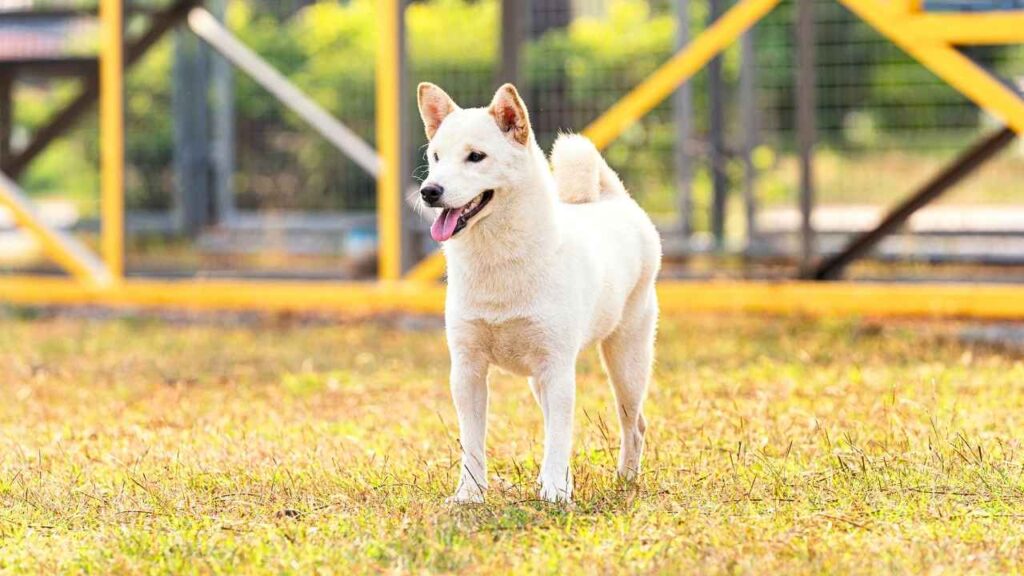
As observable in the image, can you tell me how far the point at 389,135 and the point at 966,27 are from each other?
3.12 metres

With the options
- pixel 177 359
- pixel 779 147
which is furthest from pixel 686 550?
pixel 779 147

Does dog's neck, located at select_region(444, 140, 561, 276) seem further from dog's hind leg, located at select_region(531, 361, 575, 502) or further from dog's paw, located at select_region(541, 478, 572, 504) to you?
dog's paw, located at select_region(541, 478, 572, 504)

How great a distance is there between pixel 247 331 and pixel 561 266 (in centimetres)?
481

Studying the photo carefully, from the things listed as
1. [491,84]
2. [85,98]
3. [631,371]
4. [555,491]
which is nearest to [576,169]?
[631,371]

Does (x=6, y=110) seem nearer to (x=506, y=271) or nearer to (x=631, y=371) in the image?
(x=631, y=371)

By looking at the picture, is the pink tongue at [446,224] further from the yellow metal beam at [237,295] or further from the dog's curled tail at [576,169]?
the yellow metal beam at [237,295]

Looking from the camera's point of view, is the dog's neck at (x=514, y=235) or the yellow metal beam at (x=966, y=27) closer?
the dog's neck at (x=514, y=235)

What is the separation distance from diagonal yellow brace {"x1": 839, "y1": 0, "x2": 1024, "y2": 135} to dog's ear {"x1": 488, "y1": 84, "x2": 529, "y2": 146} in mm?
3802

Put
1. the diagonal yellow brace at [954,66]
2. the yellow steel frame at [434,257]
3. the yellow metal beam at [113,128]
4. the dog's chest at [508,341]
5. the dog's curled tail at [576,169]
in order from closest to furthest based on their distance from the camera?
the dog's chest at [508,341] < the dog's curled tail at [576,169] < the diagonal yellow brace at [954,66] < the yellow steel frame at [434,257] < the yellow metal beam at [113,128]

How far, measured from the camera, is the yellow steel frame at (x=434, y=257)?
7523 mm

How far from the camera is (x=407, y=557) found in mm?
3613

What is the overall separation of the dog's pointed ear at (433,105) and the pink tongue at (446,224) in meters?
0.34

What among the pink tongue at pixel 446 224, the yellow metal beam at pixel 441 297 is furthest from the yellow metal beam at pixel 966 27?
the pink tongue at pixel 446 224

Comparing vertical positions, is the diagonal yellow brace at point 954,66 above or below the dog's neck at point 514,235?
above
